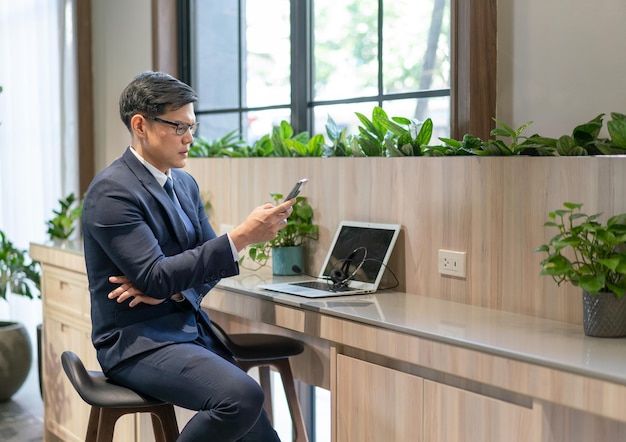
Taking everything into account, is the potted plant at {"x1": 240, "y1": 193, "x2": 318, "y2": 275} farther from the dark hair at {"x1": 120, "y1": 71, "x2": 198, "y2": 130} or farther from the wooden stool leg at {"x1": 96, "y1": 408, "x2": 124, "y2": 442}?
the wooden stool leg at {"x1": 96, "y1": 408, "x2": 124, "y2": 442}

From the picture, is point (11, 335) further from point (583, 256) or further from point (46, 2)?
point (583, 256)

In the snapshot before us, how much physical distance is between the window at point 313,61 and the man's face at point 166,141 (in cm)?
89

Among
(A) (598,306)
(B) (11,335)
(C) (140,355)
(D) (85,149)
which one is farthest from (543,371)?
(D) (85,149)

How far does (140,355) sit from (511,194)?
112cm

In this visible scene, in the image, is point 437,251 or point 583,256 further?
point 437,251

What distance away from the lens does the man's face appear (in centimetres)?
240

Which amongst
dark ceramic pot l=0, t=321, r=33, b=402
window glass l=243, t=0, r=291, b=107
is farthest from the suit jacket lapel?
dark ceramic pot l=0, t=321, r=33, b=402

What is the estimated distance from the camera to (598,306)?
198cm

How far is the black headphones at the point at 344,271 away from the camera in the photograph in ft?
8.83

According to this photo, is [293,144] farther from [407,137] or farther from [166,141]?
[166,141]

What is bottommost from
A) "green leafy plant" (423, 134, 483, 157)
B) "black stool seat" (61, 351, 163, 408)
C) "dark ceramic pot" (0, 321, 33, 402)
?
"dark ceramic pot" (0, 321, 33, 402)

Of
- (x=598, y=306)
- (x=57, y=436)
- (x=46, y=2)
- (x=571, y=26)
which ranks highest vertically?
(x=46, y=2)

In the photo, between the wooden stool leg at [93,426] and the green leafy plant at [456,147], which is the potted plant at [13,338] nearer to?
the wooden stool leg at [93,426]

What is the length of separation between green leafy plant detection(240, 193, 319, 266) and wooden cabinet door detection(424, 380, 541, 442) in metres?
1.01
